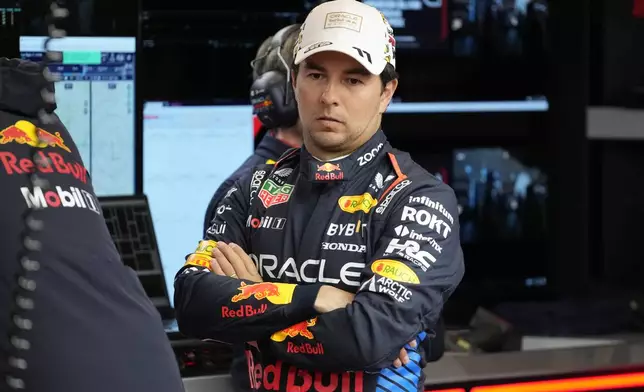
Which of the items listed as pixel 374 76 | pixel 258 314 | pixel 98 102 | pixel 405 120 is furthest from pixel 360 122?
pixel 405 120

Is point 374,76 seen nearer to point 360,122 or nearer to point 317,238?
point 360,122

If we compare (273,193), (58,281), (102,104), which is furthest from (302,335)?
(102,104)

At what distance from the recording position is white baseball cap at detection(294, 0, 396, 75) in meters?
2.25

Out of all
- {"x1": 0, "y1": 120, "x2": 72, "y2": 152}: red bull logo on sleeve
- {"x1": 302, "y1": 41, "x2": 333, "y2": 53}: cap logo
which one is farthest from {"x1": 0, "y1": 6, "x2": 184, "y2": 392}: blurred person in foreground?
{"x1": 302, "y1": 41, "x2": 333, "y2": 53}: cap logo

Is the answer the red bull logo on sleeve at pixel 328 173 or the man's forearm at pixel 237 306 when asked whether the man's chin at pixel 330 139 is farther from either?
the man's forearm at pixel 237 306

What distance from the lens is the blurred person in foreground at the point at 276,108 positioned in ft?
9.58

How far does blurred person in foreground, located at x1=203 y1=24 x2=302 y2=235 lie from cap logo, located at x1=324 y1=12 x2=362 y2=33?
0.62 meters

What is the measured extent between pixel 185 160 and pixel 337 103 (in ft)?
4.40

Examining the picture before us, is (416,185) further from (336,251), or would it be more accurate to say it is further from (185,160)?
(185,160)

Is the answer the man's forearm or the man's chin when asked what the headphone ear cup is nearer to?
the man's chin

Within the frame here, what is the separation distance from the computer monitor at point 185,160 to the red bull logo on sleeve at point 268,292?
131 cm

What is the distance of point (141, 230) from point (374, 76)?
1.11m

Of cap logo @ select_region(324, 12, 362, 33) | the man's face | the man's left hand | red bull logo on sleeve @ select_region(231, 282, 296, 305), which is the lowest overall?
red bull logo on sleeve @ select_region(231, 282, 296, 305)

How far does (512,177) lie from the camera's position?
166 inches
